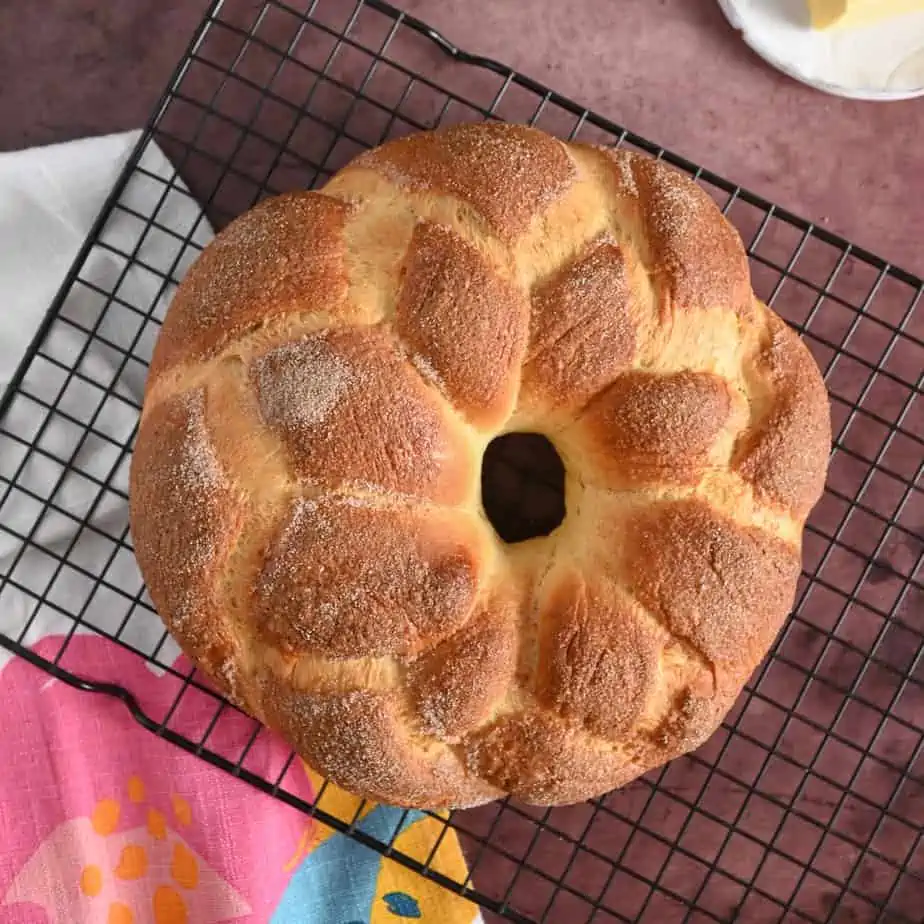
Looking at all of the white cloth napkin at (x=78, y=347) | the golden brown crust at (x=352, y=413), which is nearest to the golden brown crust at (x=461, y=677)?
the golden brown crust at (x=352, y=413)

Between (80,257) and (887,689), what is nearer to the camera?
(80,257)

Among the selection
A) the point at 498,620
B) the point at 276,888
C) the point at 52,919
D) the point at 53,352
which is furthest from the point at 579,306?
the point at 52,919

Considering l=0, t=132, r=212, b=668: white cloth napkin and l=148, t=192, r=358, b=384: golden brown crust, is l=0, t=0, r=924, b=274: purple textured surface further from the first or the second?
l=148, t=192, r=358, b=384: golden brown crust

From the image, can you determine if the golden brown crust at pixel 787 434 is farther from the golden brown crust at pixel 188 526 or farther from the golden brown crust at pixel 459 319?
the golden brown crust at pixel 188 526

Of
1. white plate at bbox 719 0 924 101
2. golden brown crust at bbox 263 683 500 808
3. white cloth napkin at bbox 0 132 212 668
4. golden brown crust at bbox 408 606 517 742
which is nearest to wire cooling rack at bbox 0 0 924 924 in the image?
white cloth napkin at bbox 0 132 212 668

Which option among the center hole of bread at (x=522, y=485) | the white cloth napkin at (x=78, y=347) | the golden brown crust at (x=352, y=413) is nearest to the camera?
the golden brown crust at (x=352, y=413)

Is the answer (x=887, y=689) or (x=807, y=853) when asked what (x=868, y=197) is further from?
(x=807, y=853)
